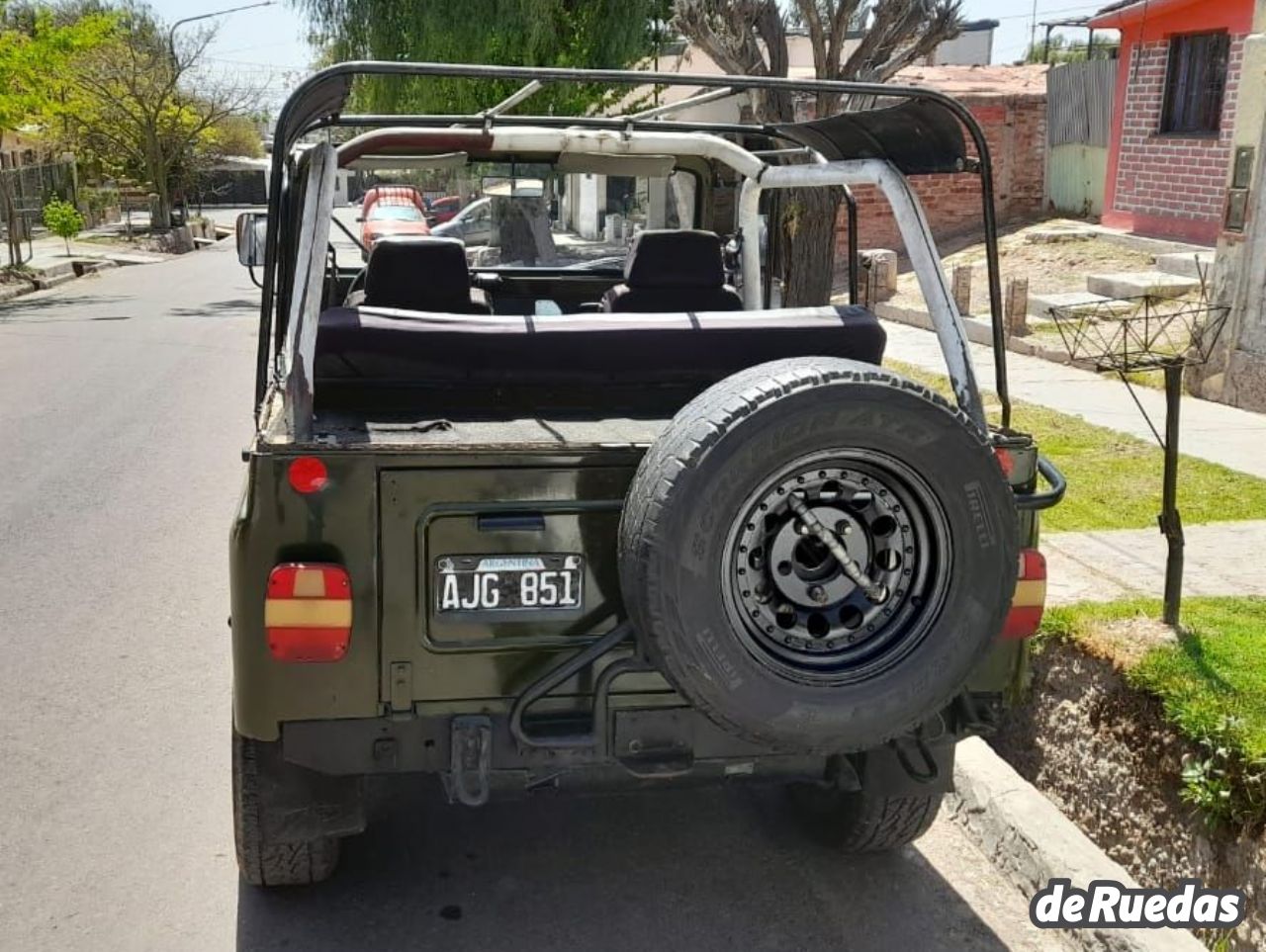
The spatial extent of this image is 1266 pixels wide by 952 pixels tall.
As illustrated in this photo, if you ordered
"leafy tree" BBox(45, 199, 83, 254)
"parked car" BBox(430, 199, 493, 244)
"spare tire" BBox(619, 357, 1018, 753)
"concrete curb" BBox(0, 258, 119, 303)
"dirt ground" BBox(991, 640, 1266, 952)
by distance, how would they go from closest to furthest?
"spare tire" BBox(619, 357, 1018, 753) → "dirt ground" BBox(991, 640, 1266, 952) → "parked car" BBox(430, 199, 493, 244) → "concrete curb" BBox(0, 258, 119, 303) → "leafy tree" BBox(45, 199, 83, 254)

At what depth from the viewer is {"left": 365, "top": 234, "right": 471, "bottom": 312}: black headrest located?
4.63m

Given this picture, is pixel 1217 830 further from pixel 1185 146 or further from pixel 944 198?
pixel 944 198

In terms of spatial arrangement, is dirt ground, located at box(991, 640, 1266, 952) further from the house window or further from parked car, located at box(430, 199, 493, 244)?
the house window

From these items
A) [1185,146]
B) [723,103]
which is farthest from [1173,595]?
[723,103]

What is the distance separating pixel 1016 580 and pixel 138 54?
46642mm

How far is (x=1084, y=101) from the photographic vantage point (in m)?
21.6

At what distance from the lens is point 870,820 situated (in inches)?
153

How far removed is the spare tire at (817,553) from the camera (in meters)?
2.87

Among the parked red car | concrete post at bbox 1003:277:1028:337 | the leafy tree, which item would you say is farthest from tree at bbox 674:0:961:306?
the leafy tree

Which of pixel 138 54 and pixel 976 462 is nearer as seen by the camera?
pixel 976 462

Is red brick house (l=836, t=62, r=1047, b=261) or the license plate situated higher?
red brick house (l=836, t=62, r=1047, b=261)

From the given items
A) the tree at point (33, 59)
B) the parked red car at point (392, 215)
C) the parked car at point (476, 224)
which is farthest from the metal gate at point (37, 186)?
the parked car at point (476, 224)

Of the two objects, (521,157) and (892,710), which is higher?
(521,157)

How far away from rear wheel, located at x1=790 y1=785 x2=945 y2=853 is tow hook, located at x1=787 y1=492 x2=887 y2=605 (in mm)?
903
